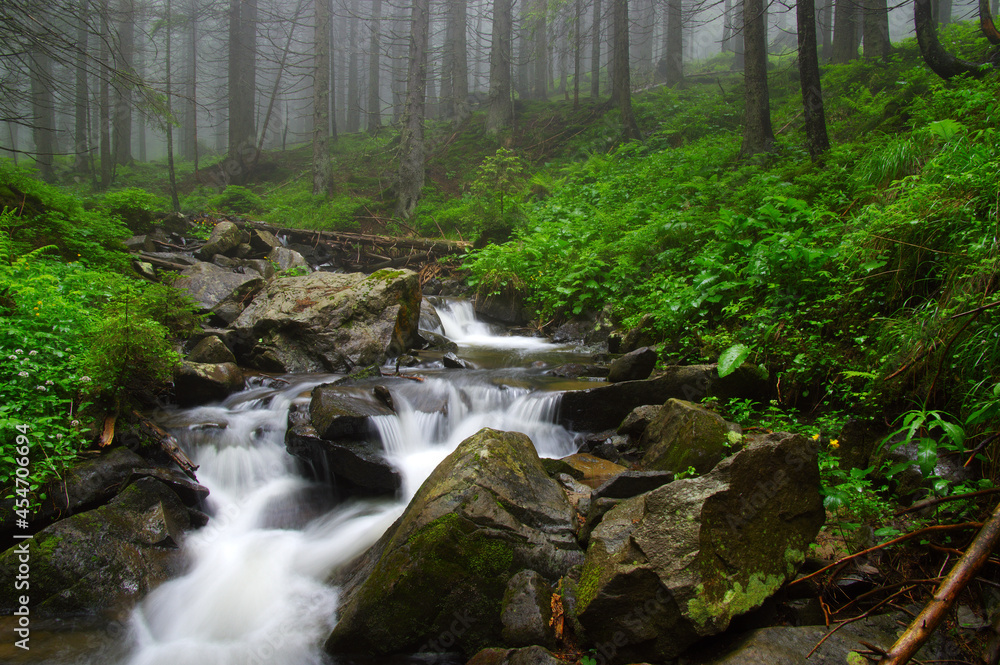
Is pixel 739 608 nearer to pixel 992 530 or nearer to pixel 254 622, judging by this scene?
pixel 992 530

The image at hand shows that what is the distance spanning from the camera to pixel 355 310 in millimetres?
8625

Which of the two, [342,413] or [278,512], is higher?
[342,413]

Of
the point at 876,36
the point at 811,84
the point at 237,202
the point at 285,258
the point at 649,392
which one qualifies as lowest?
the point at 649,392

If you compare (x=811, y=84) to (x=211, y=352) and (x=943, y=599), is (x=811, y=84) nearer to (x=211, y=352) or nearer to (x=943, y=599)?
(x=943, y=599)

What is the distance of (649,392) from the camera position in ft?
18.4

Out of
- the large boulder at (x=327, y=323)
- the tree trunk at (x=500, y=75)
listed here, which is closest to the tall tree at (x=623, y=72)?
the tree trunk at (x=500, y=75)

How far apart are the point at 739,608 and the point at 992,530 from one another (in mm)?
1185

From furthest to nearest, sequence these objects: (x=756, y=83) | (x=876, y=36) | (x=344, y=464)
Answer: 1. (x=876, y=36)
2. (x=756, y=83)
3. (x=344, y=464)

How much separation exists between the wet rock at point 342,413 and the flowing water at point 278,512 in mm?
173

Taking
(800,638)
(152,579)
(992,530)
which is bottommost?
(152,579)

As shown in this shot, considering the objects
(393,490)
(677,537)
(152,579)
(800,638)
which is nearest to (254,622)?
(152,579)

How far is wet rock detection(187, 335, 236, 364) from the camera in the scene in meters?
7.16

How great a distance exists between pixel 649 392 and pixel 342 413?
3394 millimetres

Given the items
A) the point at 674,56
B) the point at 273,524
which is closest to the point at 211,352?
the point at 273,524
